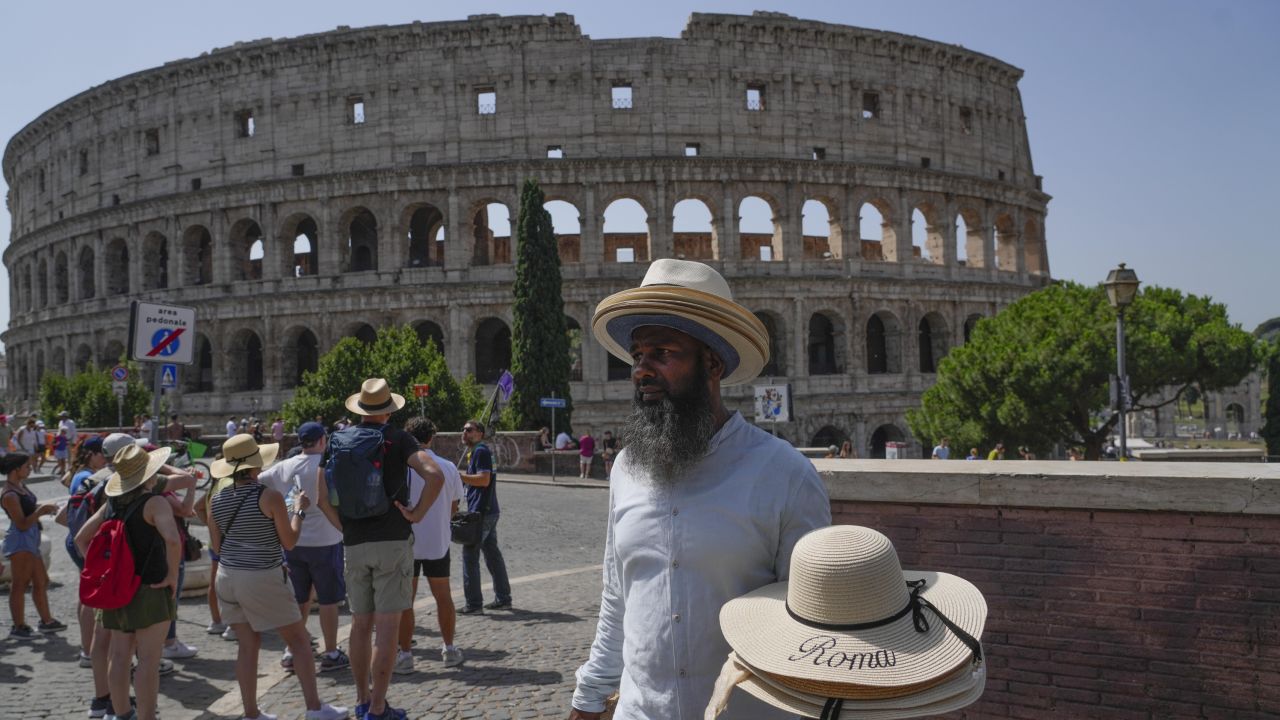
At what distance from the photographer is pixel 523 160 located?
113 ft

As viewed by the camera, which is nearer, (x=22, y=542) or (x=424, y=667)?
(x=424, y=667)

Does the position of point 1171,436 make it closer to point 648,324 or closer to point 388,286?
point 388,286

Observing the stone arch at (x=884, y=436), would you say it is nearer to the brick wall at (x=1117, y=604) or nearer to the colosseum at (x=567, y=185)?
the colosseum at (x=567, y=185)

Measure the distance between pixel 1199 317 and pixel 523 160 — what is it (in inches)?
893

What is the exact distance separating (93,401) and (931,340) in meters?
31.9

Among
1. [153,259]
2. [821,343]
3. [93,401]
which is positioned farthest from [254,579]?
[153,259]

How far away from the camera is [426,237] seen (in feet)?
131

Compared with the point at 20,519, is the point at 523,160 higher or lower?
higher

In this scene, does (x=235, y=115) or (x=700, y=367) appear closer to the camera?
(x=700, y=367)

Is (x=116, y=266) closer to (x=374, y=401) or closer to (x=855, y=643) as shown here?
(x=374, y=401)

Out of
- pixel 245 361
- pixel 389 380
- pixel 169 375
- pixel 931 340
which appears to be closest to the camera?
pixel 169 375

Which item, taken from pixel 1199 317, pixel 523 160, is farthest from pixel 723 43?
pixel 1199 317

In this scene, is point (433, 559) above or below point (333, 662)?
above

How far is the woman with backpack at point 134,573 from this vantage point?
544 centimetres
